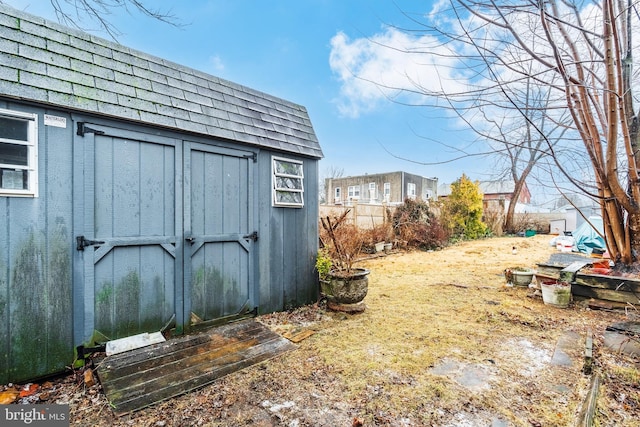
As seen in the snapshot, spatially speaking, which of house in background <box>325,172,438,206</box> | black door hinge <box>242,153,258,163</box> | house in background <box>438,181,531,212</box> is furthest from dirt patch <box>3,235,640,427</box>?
house in background <box>325,172,438,206</box>

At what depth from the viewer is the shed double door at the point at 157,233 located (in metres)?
2.66

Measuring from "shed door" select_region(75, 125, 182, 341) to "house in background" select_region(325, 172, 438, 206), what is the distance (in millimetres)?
19441

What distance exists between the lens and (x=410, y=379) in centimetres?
241

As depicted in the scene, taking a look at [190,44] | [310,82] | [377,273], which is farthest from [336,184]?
[190,44]

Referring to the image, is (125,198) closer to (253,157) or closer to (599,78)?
(253,157)

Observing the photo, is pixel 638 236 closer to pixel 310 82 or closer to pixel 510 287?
pixel 510 287

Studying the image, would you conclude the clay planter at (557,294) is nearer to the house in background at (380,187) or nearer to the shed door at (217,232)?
the shed door at (217,232)

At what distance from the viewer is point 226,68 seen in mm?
6688

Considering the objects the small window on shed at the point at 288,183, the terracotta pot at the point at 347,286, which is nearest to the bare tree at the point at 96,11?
the small window on shed at the point at 288,183

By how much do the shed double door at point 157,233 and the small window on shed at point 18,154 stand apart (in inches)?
11.4

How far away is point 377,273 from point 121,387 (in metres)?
5.57

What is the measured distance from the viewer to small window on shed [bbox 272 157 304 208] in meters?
4.02

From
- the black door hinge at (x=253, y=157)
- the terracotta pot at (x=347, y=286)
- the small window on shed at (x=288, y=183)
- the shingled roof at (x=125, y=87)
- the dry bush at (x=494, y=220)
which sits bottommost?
the terracotta pot at (x=347, y=286)

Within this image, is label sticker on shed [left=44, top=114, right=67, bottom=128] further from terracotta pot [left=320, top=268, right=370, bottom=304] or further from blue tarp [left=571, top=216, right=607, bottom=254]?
blue tarp [left=571, top=216, right=607, bottom=254]
